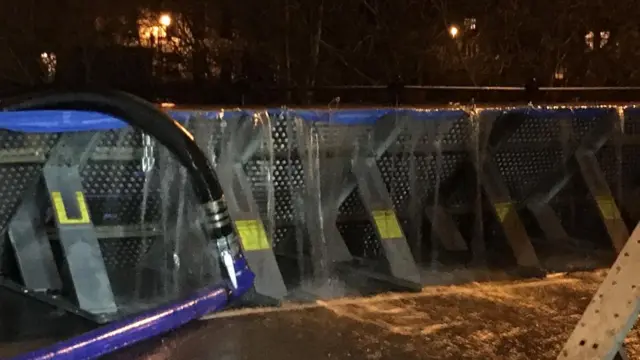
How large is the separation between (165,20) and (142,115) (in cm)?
1103

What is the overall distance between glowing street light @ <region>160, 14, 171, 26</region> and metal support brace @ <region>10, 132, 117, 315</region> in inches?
399

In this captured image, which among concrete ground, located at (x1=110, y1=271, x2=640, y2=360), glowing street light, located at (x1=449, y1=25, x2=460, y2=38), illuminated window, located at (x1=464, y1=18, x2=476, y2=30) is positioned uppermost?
illuminated window, located at (x1=464, y1=18, x2=476, y2=30)

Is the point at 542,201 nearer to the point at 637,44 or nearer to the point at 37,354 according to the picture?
the point at 37,354

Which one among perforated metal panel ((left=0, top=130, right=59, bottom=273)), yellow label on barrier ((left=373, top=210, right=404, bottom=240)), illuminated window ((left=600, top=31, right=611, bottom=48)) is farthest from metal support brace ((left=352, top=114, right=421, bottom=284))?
illuminated window ((left=600, top=31, right=611, bottom=48))

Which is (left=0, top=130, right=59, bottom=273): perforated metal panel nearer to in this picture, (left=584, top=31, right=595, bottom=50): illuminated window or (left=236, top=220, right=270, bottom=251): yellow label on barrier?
(left=236, top=220, right=270, bottom=251): yellow label on barrier

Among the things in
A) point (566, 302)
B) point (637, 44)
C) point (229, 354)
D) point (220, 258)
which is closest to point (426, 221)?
point (566, 302)

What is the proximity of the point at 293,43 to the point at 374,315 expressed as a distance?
35.0 ft

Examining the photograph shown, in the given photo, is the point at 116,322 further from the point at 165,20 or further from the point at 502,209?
the point at 165,20

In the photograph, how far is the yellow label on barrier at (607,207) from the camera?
706 centimetres

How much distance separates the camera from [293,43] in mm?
15430

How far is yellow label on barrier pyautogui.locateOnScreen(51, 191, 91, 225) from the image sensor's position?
5227mm

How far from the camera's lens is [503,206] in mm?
6750

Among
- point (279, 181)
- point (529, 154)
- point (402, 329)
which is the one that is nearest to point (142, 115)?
point (279, 181)

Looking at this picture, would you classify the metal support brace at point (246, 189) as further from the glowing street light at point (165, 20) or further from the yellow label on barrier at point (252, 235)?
the glowing street light at point (165, 20)
